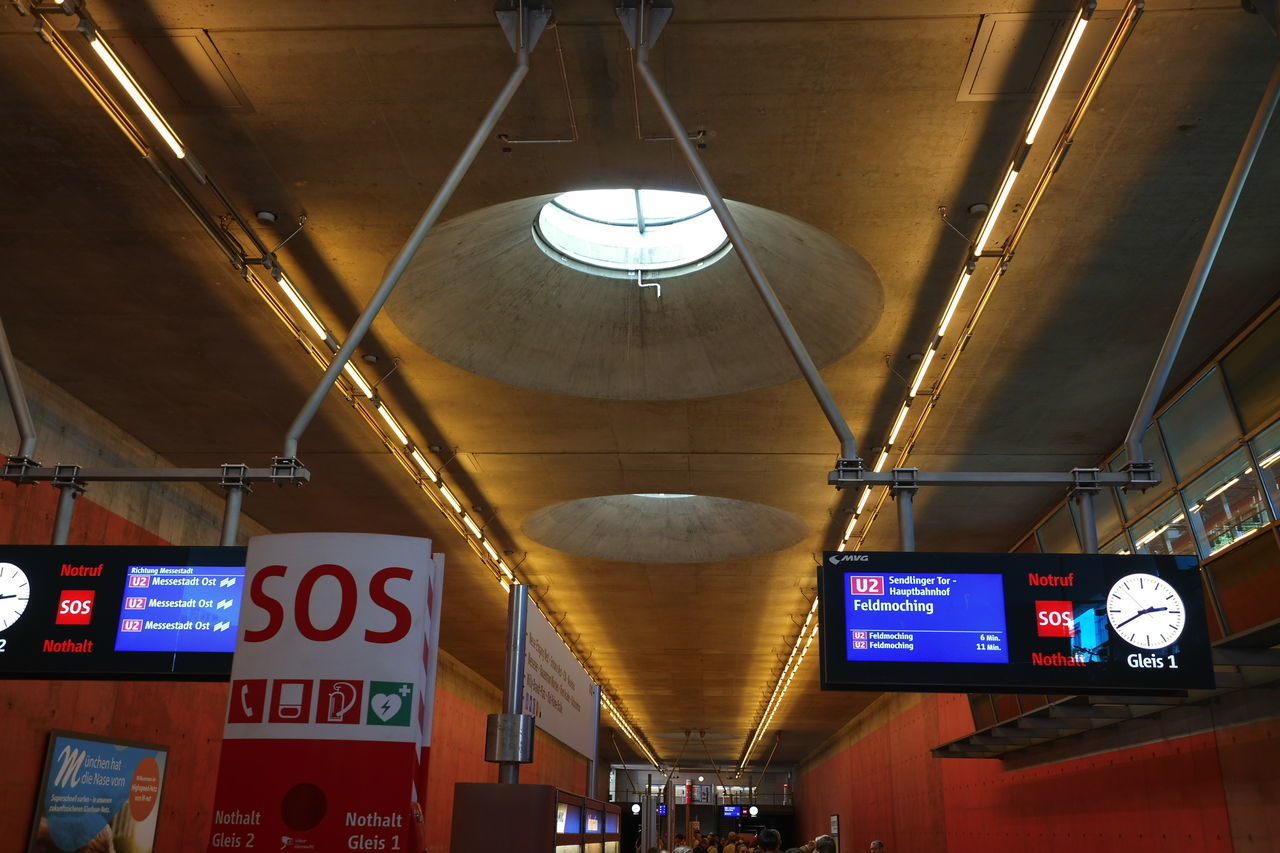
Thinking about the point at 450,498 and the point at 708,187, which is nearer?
the point at 708,187

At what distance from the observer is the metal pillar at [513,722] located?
7.45 metres

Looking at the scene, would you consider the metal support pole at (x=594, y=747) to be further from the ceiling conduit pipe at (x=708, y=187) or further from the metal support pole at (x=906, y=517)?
the ceiling conduit pipe at (x=708, y=187)

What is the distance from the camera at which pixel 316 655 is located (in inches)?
172

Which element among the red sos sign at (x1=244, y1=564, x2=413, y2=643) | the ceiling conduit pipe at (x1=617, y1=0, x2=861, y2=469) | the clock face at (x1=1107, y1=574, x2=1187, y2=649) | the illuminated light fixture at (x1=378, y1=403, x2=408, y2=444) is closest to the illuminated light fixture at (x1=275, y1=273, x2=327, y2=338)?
the illuminated light fixture at (x1=378, y1=403, x2=408, y2=444)

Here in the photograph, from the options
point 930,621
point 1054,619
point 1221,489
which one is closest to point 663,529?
point 1221,489

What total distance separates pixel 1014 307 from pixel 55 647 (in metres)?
9.86

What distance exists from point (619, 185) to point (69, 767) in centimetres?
1016

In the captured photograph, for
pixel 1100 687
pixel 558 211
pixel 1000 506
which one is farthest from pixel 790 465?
pixel 1100 687

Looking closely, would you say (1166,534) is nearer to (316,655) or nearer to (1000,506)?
(1000,506)

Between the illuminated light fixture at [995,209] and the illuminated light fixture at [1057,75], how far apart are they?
0.58 metres

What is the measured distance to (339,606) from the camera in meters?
4.41

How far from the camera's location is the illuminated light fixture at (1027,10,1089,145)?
7750 millimetres

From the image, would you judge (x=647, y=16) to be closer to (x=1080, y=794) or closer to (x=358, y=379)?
(x=358, y=379)

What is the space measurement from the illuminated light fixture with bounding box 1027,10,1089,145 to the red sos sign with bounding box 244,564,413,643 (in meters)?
6.17
